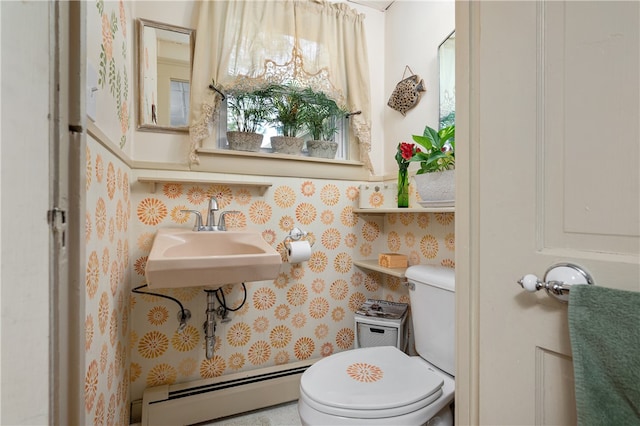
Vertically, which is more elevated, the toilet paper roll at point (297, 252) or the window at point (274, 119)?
the window at point (274, 119)

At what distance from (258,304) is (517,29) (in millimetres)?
1507

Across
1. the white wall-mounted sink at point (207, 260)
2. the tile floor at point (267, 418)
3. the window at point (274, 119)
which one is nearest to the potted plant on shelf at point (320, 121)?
the window at point (274, 119)

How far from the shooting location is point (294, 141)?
1658 mm

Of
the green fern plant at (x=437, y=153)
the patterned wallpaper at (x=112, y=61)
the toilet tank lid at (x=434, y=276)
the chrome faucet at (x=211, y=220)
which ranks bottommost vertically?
the toilet tank lid at (x=434, y=276)

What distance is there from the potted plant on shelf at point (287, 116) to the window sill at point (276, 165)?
0.06 meters

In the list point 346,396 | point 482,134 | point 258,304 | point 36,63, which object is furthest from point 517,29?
point 258,304

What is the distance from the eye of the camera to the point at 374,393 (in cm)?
91

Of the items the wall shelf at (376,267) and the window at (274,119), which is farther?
the window at (274,119)

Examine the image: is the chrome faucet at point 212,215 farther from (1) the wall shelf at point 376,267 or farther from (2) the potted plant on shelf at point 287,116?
(1) the wall shelf at point 376,267

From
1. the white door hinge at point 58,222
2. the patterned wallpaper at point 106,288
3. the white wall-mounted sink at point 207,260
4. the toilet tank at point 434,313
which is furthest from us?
the toilet tank at point 434,313

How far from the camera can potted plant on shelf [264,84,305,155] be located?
5.30ft

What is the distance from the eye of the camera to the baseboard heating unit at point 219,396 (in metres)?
1.31

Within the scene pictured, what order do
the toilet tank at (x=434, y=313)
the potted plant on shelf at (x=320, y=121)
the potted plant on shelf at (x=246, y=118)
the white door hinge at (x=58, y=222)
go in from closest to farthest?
the white door hinge at (x=58, y=222) → the toilet tank at (x=434, y=313) → the potted plant on shelf at (x=246, y=118) → the potted plant on shelf at (x=320, y=121)

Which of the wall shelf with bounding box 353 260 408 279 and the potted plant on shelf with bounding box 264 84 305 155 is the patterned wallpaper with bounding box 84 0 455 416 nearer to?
the wall shelf with bounding box 353 260 408 279
